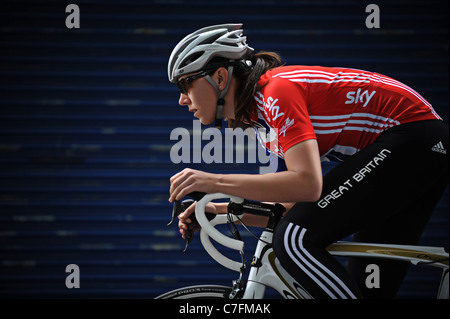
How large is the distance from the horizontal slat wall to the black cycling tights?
2.40 m

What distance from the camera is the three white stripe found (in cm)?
166

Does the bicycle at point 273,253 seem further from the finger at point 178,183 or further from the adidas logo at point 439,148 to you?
the adidas logo at point 439,148

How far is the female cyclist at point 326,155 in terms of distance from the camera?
1.67m

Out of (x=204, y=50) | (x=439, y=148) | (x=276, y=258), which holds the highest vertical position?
(x=204, y=50)

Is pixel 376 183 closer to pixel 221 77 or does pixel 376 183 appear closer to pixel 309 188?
pixel 309 188

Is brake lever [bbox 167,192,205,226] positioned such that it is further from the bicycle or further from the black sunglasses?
the black sunglasses

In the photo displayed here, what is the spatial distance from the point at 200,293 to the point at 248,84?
956 millimetres

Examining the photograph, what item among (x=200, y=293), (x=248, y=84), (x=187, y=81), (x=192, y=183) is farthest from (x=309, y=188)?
(x=187, y=81)

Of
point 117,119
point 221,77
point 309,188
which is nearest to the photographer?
point 309,188

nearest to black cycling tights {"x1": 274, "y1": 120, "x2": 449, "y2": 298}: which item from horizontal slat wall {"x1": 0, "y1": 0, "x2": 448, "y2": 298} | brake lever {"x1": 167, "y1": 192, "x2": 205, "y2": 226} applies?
brake lever {"x1": 167, "y1": 192, "x2": 205, "y2": 226}

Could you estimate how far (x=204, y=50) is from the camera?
2059 millimetres

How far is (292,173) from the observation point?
1644 mm

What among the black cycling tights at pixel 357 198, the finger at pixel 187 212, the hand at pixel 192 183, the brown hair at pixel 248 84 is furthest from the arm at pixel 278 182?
the brown hair at pixel 248 84
